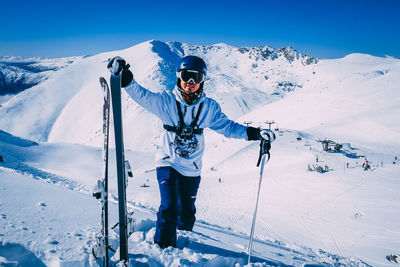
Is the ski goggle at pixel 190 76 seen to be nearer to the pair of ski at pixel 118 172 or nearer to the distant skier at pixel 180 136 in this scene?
the distant skier at pixel 180 136

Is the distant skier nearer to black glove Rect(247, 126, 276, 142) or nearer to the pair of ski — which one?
the pair of ski

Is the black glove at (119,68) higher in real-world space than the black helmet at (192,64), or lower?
lower

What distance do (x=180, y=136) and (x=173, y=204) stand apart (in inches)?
41.5

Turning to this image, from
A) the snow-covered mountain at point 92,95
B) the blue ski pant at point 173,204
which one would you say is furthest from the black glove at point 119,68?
the snow-covered mountain at point 92,95

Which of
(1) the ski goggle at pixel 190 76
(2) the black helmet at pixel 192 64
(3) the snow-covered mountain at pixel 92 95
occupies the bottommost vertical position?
(1) the ski goggle at pixel 190 76

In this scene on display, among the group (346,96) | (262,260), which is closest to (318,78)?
(346,96)

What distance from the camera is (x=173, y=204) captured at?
368cm

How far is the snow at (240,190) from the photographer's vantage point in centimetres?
333

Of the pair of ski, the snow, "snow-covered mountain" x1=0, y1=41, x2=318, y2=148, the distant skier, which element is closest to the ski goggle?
the distant skier

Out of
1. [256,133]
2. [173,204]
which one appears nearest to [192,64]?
[256,133]

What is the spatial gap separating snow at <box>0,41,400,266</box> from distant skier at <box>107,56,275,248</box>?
519 millimetres

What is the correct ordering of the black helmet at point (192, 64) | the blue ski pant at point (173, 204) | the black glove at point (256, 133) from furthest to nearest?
the black glove at point (256, 133) < the black helmet at point (192, 64) < the blue ski pant at point (173, 204)

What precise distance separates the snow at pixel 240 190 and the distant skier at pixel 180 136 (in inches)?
20.4

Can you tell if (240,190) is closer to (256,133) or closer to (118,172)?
(256,133)
